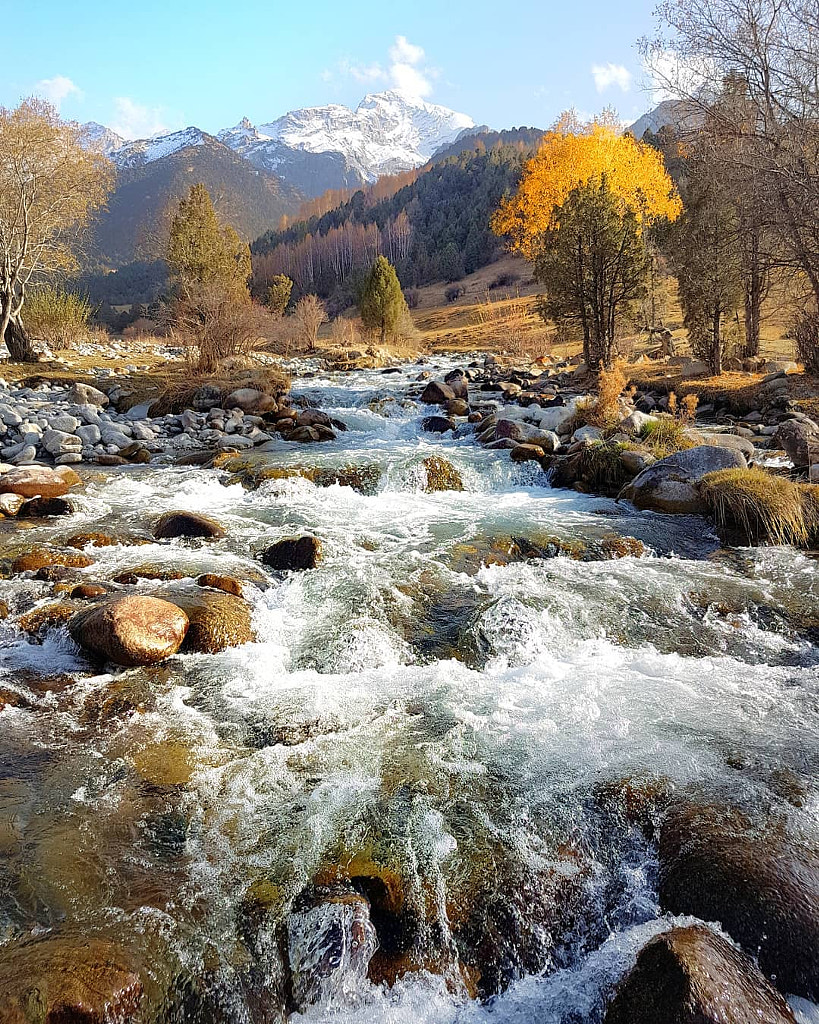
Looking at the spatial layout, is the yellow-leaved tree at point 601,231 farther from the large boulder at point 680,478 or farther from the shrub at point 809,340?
the large boulder at point 680,478

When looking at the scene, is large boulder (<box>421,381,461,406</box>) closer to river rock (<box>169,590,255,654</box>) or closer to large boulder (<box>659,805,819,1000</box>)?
river rock (<box>169,590,255,654</box>)

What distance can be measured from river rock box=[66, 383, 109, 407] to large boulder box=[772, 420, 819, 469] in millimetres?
14286

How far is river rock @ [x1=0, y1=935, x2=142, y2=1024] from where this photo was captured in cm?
207

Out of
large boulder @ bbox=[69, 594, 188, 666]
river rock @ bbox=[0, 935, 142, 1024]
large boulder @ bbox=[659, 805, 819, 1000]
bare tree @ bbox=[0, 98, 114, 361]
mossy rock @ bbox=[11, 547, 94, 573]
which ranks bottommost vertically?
large boulder @ bbox=[659, 805, 819, 1000]

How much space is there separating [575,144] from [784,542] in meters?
24.0

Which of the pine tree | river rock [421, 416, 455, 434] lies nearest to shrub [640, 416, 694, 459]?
river rock [421, 416, 455, 434]

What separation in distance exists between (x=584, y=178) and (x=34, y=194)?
1895 centimetres

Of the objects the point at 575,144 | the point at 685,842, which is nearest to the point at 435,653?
the point at 685,842

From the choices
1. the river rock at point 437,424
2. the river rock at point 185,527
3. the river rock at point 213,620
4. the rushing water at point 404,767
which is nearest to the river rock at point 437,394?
the river rock at point 437,424

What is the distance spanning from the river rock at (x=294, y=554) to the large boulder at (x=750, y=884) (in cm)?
442

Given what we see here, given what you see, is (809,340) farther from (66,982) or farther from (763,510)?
(66,982)

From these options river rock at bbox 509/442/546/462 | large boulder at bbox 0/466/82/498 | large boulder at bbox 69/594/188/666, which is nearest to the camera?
large boulder at bbox 69/594/188/666

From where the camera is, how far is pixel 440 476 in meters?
10.3

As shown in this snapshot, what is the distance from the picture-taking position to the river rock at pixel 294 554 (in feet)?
21.7
